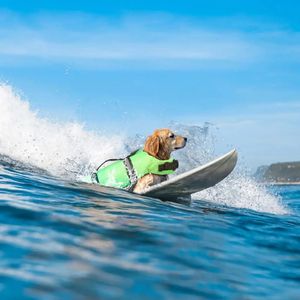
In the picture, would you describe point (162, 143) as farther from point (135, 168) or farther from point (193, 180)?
point (193, 180)

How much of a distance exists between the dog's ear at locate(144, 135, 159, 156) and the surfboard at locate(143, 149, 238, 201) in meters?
0.86

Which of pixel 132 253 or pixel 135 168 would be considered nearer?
pixel 132 253

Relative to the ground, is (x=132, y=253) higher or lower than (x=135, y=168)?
lower

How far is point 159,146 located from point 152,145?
149 millimetres

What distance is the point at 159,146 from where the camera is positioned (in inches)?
450

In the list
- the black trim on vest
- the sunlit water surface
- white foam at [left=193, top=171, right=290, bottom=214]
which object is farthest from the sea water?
white foam at [left=193, top=171, right=290, bottom=214]

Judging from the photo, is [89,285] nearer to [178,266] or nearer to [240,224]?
[178,266]

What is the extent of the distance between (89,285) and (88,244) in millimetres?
1339

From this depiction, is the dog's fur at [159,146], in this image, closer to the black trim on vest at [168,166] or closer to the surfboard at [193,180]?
the black trim on vest at [168,166]

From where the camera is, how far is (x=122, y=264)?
187 inches

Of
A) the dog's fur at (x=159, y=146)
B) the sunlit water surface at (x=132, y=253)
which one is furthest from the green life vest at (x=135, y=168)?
the sunlit water surface at (x=132, y=253)

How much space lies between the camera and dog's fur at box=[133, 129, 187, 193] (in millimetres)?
11164

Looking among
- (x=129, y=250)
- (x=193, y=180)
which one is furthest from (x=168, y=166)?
(x=129, y=250)

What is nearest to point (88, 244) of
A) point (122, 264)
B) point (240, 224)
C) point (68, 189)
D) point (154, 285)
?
point (122, 264)
